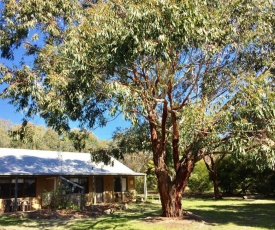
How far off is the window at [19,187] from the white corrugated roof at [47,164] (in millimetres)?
886

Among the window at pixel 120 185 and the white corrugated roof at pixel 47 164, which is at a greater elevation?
the white corrugated roof at pixel 47 164

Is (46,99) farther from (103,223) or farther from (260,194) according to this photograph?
(260,194)

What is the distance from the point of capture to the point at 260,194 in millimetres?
31047

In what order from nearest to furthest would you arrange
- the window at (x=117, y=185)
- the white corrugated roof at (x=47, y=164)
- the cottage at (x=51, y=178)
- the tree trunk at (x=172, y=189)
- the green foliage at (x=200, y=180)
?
the tree trunk at (x=172, y=189), the cottage at (x=51, y=178), the white corrugated roof at (x=47, y=164), the window at (x=117, y=185), the green foliage at (x=200, y=180)

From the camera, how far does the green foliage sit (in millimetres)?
35475

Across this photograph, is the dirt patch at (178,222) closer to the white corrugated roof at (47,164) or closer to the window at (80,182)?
the white corrugated roof at (47,164)

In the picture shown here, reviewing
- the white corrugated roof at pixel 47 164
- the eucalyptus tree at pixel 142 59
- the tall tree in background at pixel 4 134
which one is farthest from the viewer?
the tall tree in background at pixel 4 134

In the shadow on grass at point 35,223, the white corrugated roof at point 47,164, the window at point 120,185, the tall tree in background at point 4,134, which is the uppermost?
the tall tree in background at point 4,134

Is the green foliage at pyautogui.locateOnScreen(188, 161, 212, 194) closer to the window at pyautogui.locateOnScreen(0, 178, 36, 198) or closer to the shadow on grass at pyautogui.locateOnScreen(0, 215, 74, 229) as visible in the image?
the window at pyautogui.locateOnScreen(0, 178, 36, 198)

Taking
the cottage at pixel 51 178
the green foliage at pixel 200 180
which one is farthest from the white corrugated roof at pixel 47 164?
the green foliage at pixel 200 180

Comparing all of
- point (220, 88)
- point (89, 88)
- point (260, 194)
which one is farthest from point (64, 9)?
point (260, 194)

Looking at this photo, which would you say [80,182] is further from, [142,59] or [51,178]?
[142,59]

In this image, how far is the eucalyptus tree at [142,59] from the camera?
8.91m

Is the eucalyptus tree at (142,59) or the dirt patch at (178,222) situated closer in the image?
the eucalyptus tree at (142,59)
